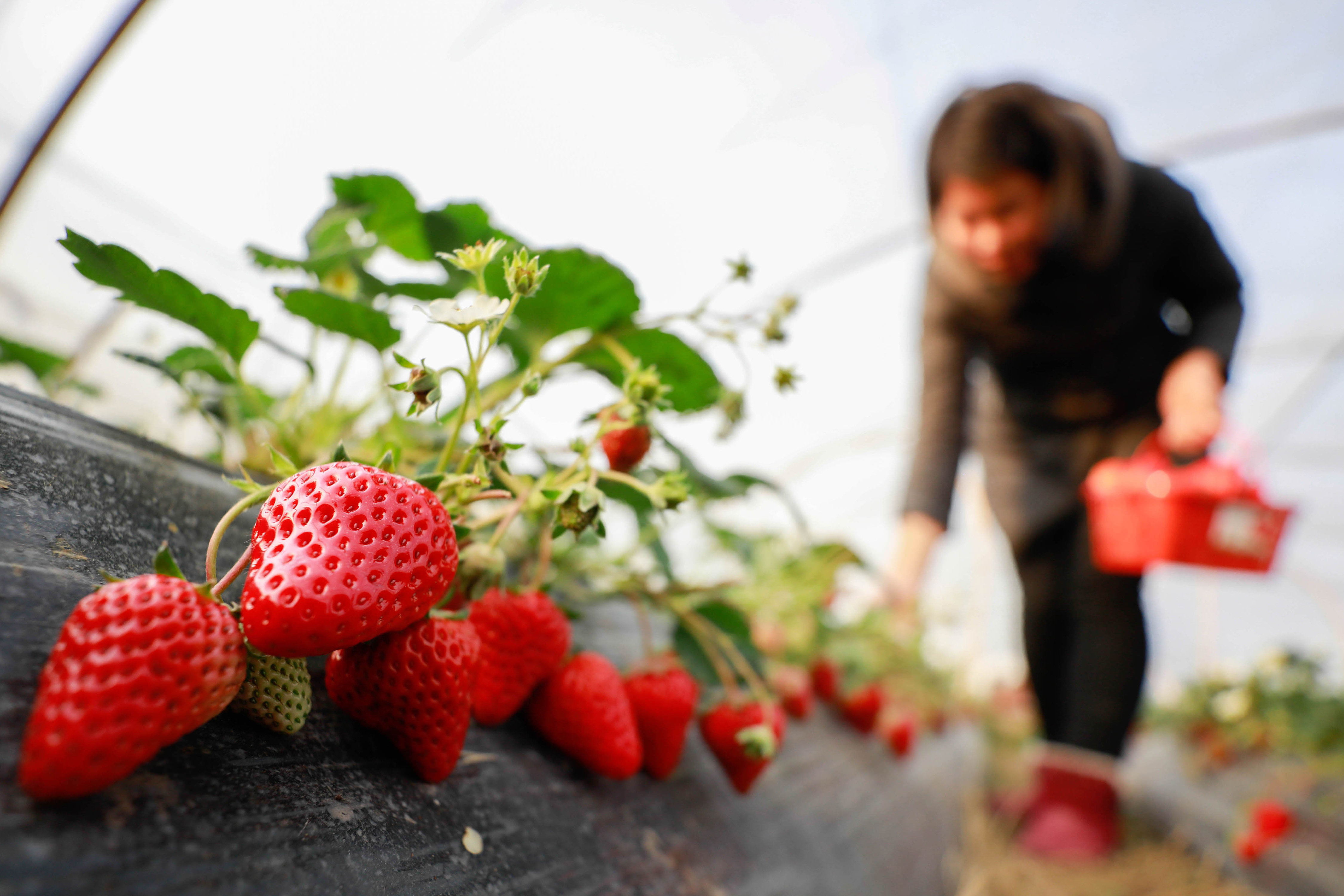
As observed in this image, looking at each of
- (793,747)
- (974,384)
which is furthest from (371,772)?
(974,384)

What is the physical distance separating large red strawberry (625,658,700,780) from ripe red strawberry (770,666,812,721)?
0.52 meters

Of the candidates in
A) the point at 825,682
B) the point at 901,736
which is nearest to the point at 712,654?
the point at 825,682

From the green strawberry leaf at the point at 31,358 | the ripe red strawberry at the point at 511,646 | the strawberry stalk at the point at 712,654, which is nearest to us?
the ripe red strawberry at the point at 511,646

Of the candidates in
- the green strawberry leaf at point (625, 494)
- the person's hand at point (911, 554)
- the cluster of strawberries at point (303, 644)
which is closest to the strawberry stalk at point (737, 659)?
the green strawberry leaf at point (625, 494)

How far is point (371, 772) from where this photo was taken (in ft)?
1.03

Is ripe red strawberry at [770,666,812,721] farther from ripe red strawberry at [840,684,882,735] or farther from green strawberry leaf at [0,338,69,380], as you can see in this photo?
green strawberry leaf at [0,338,69,380]

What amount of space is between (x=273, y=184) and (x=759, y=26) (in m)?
1.63

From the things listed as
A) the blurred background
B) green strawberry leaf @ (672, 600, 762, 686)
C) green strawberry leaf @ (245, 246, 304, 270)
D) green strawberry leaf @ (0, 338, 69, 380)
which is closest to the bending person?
the blurred background

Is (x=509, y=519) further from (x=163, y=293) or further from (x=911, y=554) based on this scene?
(x=911, y=554)

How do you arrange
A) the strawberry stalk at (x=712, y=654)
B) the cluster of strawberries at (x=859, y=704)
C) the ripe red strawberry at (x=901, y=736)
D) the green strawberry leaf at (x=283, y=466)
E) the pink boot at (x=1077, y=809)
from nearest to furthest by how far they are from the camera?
the green strawberry leaf at (x=283, y=466) → the strawberry stalk at (x=712, y=654) → the pink boot at (x=1077, y=809) → the cluster of strawberries at (x=859, y=704) → the ripe red strawberry at (x=901, y=736)

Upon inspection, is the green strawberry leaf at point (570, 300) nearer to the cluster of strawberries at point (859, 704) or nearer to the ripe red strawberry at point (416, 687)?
the ripe red strawberry at point (416, 687)

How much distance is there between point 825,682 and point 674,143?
1.95 m

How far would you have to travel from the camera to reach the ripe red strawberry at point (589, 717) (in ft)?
1.50

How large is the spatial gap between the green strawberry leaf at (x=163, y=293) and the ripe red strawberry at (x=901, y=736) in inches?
60.7
